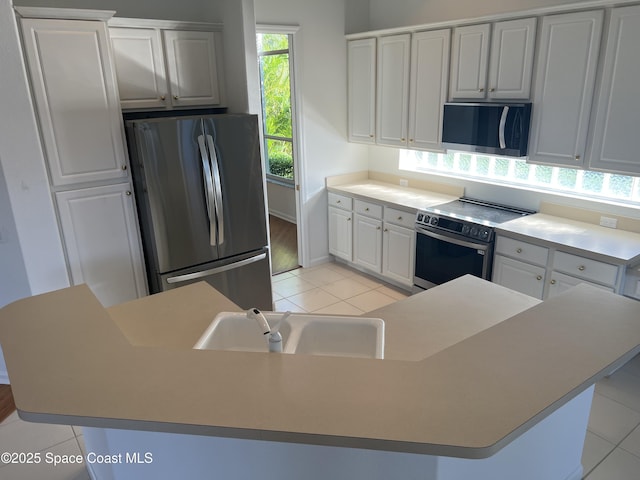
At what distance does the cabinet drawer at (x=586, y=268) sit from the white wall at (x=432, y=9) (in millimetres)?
1751

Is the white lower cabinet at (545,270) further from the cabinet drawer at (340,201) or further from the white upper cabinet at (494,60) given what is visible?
the cabinet drawer at (340,201)

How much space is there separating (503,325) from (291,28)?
12.0 ft

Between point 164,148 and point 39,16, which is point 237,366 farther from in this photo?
point 39,16

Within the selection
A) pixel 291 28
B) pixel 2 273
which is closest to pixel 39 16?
pixel 2 273

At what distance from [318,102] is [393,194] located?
1.20m

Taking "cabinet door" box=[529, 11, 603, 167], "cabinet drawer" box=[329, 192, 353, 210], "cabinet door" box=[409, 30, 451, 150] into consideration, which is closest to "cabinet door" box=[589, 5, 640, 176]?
"cabinet door" box=[529, 11, 603, 167]

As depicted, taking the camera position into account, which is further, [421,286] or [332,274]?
[332,274]

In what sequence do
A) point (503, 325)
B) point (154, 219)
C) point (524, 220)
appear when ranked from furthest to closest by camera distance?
point (524, 220), point (154, 219), point (503, 325)

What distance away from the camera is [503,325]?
1592 millimetres

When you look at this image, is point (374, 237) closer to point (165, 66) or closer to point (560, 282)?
point (560, 282)

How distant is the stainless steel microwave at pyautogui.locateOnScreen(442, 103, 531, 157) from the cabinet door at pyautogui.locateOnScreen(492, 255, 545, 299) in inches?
31.1

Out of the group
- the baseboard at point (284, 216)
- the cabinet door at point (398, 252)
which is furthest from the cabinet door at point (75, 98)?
the baseboard at point (284, 216)

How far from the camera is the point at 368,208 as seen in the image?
451cm

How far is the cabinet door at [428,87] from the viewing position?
12.5 ft
